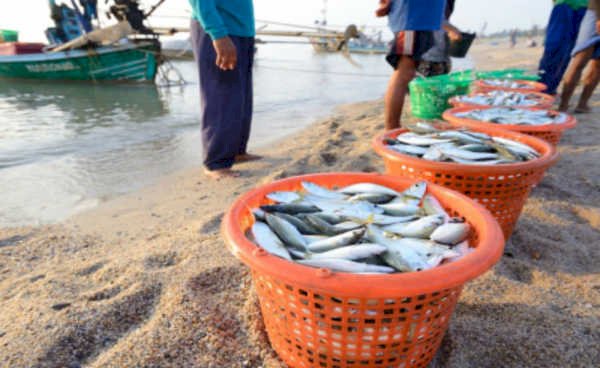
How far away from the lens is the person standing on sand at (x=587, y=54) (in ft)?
15.5

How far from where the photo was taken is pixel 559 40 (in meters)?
5.63

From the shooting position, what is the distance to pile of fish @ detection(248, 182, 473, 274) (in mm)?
1191

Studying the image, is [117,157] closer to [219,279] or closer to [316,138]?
[316,138]

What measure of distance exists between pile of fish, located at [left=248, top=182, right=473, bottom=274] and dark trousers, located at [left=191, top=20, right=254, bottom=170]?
188 cm

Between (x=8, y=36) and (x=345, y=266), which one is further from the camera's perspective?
(x=8, y=36)

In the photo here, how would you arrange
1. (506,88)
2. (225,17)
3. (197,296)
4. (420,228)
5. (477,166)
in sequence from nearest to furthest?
(420,228), (197,296), (477,166), (225,17), (506,88)

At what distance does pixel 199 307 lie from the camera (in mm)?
1613

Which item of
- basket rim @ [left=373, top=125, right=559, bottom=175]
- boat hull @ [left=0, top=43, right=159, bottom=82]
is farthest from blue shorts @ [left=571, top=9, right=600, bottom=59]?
boat hull @ [left=0, top=43, right=159, bottom=82]

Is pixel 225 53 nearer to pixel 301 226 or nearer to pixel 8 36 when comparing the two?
pixel 301 226

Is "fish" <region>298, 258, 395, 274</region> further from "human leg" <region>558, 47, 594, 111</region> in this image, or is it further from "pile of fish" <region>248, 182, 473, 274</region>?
"human leg" <region>558, 47, 594, 111</region>

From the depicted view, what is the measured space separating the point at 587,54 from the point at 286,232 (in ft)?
19.1

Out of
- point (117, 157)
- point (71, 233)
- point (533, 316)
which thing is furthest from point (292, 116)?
point (533, 316)

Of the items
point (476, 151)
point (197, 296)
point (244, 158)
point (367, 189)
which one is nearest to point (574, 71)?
point (476, 151)

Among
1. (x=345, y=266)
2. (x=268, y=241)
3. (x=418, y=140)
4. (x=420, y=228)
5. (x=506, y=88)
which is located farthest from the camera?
(x=506, y=88)
